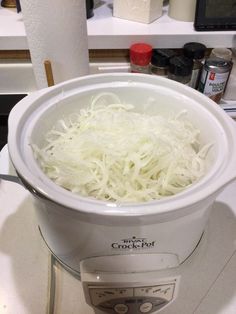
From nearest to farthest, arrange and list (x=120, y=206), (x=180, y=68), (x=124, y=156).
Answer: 1. (x=120, y=206)
2. (x=124, y=156)
3. (x=180, y=68)

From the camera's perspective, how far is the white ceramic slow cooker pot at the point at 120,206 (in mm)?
368

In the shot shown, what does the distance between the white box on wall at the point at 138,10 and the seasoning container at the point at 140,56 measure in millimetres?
133

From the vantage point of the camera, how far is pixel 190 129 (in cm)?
55

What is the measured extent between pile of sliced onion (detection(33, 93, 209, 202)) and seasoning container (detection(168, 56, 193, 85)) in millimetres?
304

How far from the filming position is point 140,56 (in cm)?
85

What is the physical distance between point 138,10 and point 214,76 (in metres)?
0.32

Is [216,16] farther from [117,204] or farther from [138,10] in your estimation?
[117,204]

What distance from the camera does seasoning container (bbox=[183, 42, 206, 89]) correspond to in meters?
0.86

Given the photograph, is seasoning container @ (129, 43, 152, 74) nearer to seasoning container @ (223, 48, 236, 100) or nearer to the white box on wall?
the white box on wall

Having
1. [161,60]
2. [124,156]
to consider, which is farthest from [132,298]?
[161,60]

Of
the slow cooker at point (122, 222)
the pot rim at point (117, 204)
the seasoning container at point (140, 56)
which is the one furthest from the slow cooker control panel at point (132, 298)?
the seasoning container at point (140, 56)

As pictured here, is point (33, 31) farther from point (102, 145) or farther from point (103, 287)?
point (103, 287)

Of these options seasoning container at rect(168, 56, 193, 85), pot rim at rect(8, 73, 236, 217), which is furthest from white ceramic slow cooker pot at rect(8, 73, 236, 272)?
seasoning container at rect(168, 56, 193, 85)

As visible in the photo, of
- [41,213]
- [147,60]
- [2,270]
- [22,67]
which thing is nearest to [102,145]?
[41,213]
